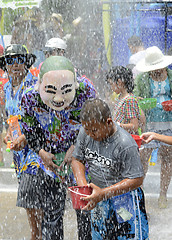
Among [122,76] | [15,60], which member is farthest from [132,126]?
[15,60]

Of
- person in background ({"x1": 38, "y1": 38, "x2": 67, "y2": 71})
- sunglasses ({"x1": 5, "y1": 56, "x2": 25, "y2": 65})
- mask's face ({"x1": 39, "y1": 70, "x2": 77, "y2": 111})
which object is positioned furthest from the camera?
person in background ({"x1": 38, "y1": 38, "x2": 67, "y2": 71})

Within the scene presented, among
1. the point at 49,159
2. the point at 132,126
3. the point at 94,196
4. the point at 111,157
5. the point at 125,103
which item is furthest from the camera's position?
the point at 125,103

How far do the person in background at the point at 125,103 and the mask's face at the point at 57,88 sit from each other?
1336 mm

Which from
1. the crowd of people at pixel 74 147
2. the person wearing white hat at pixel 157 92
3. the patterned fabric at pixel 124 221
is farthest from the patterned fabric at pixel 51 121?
the person wearing white hat at pixel 157 92

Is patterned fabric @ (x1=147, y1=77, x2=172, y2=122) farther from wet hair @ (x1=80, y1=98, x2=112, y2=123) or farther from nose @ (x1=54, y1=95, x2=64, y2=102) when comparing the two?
wet hair @ (x1=80, y1=98, x2=112, y2=123)

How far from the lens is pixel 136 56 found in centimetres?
834

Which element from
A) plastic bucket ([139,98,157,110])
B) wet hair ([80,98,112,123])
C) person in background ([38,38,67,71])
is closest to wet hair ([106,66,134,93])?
plastic bucket ([139,98,157,110])

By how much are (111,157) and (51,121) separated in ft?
2.57

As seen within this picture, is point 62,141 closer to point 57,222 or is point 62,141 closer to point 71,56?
point 57,222

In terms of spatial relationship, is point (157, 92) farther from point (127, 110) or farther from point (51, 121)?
point (51, 121)

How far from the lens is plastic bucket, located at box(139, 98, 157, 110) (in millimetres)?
5012

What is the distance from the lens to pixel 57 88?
325cm

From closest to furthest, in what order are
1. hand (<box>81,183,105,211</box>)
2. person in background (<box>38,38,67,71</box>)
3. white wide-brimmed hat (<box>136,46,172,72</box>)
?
hand (<box>81,183,105,211</box>) → white wide-brimmed hat (<box>136,46,172,72</box>) → person in background (<box>38,38,67,71</box>)

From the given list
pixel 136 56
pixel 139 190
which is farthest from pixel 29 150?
pixel 136 56
